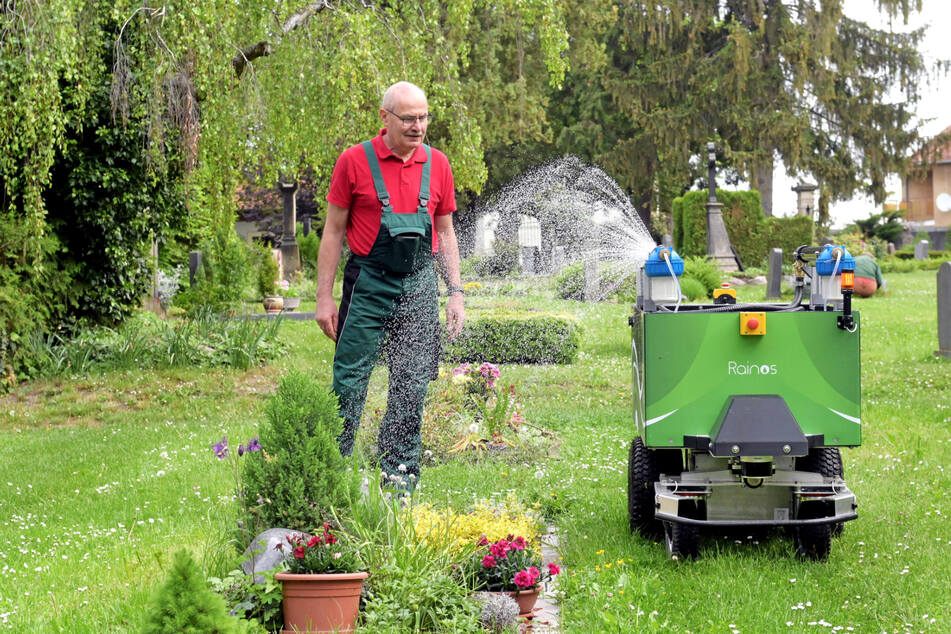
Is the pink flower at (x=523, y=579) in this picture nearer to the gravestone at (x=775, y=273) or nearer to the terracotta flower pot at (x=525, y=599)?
the terracotta flower pot at (x=525, y=599)

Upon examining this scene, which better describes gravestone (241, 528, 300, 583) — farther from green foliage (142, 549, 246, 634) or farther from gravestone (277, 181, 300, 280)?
gravestone (277, 181, 300, 280)

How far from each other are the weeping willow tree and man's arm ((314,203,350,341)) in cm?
408

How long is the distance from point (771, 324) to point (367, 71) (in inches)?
248

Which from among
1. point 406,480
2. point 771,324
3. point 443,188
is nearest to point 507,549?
point 406,480

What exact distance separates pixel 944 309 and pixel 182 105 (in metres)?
8.33

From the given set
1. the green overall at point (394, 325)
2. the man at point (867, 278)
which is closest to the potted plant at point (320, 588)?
the green overall at point (394, 325)

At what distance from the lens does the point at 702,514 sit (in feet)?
14.4

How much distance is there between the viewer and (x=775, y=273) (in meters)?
18.7

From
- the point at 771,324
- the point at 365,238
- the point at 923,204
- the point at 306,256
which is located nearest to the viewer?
the point at 771,324

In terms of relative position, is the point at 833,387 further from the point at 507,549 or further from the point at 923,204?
the point at 923,204

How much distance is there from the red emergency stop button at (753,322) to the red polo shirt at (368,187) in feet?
4.86

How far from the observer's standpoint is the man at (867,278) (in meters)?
20.2

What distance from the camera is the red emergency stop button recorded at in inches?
163

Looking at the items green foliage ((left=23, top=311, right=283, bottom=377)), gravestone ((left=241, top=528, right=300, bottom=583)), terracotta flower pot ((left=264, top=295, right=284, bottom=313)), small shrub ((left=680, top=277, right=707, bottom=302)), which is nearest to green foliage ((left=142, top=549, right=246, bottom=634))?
gravestone ((left=241, top=528, right=300, bottom=583))
